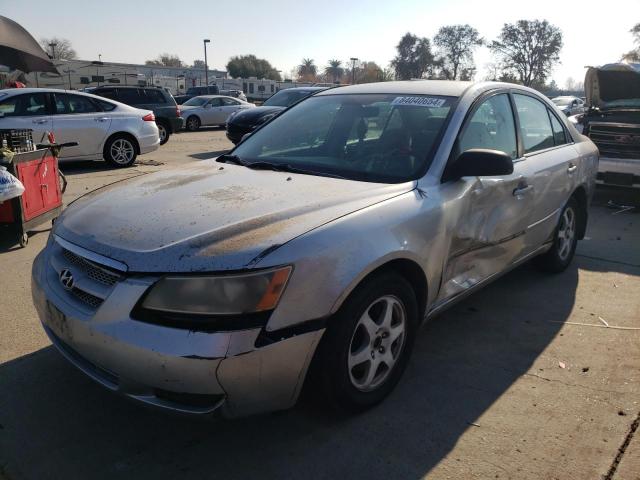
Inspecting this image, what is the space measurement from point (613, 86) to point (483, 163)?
24.9 feet

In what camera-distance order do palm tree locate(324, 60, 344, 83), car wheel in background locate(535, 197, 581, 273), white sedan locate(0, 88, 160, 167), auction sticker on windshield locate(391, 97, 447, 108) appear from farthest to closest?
palm tree locate(324, 60, 344, 83) < white sedan locate(0, 88, 160, 167) < car wheel in background locate(535, 197, 581, 273) < auction sticker on windshield locate(391, 97, 447, 108)

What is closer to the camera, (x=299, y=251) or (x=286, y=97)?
(x=299, y=251)

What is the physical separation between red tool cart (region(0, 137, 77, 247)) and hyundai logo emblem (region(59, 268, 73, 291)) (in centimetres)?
316

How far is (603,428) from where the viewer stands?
2.61m

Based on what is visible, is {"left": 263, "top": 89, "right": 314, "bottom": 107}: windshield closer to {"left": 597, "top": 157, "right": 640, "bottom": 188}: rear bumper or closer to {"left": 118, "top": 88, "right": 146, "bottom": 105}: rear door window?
{"left": 118, "top": 88, "right": 146, "bottom": 105}: rear door window

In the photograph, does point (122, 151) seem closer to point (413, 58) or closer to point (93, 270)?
point (93, 270)

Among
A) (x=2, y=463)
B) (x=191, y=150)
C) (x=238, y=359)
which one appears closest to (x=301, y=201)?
(x=238, y=359)

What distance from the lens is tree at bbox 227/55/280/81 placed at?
278 ft

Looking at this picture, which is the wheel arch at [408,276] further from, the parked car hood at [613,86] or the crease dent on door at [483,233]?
the parked car hood at [613,86]

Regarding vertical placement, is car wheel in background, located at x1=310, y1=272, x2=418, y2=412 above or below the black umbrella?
below

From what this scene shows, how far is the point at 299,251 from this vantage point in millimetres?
2141

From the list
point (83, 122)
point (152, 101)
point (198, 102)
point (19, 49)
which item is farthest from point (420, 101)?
point (198, 102)

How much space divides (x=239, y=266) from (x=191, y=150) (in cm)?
1308

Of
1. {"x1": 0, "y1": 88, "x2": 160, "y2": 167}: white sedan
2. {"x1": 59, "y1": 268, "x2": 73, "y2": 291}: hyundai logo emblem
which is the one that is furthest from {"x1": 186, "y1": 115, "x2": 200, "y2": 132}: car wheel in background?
{"x1": 59, "y1": 268, "x2": 73, "y2": 291}: hyundai logo emblem
